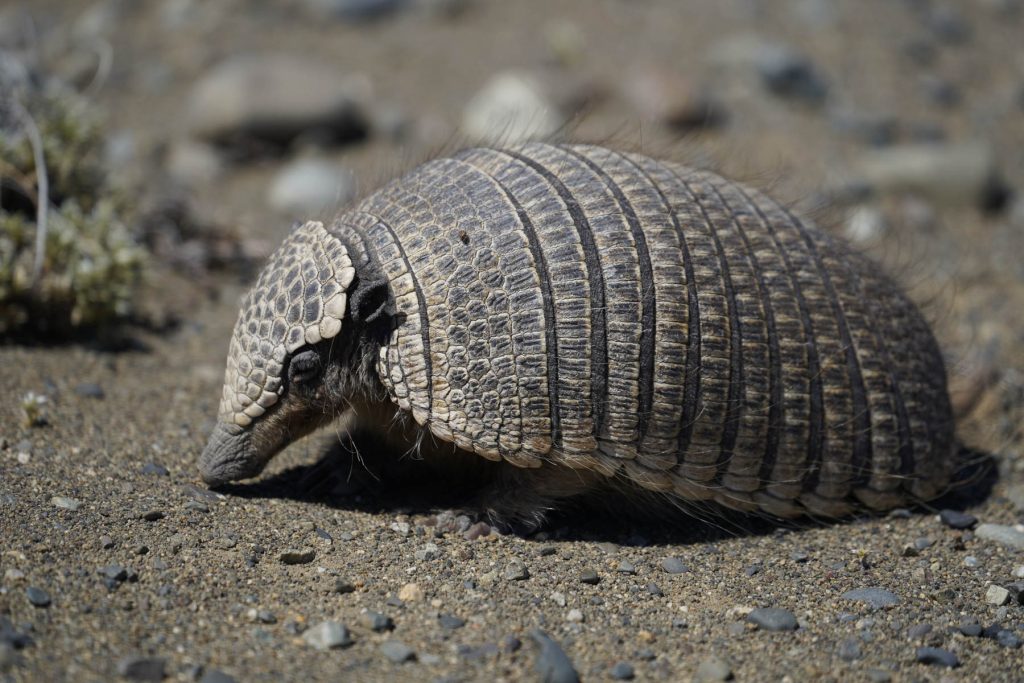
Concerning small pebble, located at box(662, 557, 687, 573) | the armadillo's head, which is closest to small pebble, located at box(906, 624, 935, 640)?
small pebble, located at box(662, 557, 687, 573)

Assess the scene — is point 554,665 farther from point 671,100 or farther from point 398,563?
point 671,100

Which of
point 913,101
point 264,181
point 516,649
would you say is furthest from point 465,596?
point 913,101

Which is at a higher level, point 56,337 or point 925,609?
point 56,337

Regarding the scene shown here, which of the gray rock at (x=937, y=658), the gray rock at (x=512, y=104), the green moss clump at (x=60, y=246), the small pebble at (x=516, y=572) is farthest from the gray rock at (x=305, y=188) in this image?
the gray rock at (x=937, y=658)

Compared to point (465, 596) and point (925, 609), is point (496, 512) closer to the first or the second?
point (465, 596)

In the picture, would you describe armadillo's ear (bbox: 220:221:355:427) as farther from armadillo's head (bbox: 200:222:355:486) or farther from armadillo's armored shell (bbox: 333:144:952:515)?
armadillo's armored shell (bbox: 333:144:952:515)

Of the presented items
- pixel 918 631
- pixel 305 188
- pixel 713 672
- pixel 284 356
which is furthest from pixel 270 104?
pixel 918 631

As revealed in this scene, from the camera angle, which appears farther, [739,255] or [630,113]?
[630,113]
